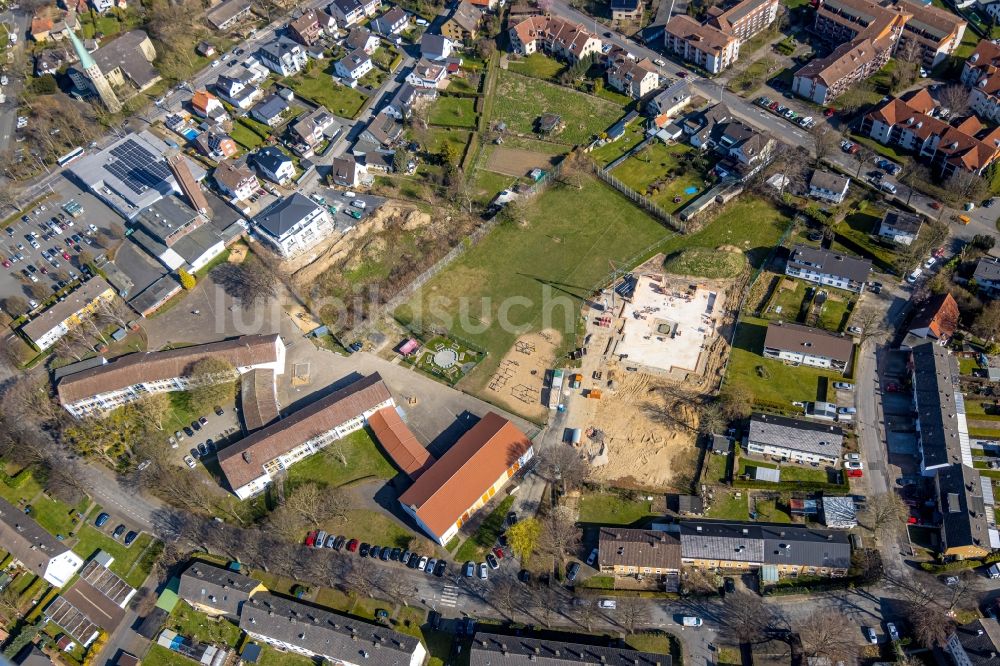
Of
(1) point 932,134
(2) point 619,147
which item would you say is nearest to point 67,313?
(2) point 619,147

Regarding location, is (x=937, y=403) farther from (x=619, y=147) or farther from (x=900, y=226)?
(x=619, y=147)

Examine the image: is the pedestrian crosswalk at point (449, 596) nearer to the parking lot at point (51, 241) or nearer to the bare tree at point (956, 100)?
the parking lot at point (51, 241)

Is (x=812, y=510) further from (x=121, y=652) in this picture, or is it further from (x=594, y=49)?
(x=594, y=49)

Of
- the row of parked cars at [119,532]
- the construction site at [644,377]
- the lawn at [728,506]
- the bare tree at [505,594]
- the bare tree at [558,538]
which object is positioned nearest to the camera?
the bare tree at [505,594]

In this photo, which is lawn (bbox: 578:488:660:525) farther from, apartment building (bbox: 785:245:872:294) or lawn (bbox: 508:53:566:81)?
lawn (bbox: 508:53:566:81)

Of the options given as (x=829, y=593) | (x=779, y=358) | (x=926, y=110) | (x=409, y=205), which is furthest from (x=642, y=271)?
(x=926, y=110)

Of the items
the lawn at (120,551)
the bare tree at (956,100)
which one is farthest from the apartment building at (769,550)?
the bare tree at (956,100)
